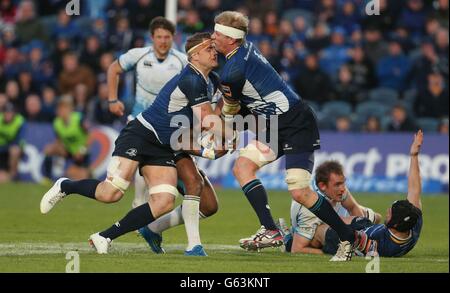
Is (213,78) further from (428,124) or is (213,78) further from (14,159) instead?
(14,159)

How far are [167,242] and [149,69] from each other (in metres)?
2.42

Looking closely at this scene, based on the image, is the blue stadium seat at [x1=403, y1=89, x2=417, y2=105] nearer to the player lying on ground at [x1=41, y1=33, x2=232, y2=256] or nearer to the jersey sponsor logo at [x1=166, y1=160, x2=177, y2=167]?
the player lying on ground at [x1=41, y1=33, x2=232, y2=256]

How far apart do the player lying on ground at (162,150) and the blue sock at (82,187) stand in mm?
14

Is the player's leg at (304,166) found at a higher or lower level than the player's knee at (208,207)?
higher

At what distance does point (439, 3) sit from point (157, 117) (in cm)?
1437

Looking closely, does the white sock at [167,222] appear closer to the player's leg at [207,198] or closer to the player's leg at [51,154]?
the player's leg at [207,198]

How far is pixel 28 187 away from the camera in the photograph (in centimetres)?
2155

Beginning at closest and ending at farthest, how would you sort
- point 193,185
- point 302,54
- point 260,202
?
point 260,202
point 193,185
point 302,54

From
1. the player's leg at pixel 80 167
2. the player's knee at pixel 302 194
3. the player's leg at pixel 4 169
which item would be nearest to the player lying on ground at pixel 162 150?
the player's knee at pixel 302 194

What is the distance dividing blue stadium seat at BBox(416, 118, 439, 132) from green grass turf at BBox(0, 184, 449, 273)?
2.16 metres

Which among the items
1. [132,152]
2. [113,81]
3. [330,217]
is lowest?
[330,217]

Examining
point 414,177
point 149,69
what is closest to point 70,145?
point 149,69

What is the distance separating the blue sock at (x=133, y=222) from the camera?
35.7 ft

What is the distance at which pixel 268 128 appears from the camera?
11219 millimetres
